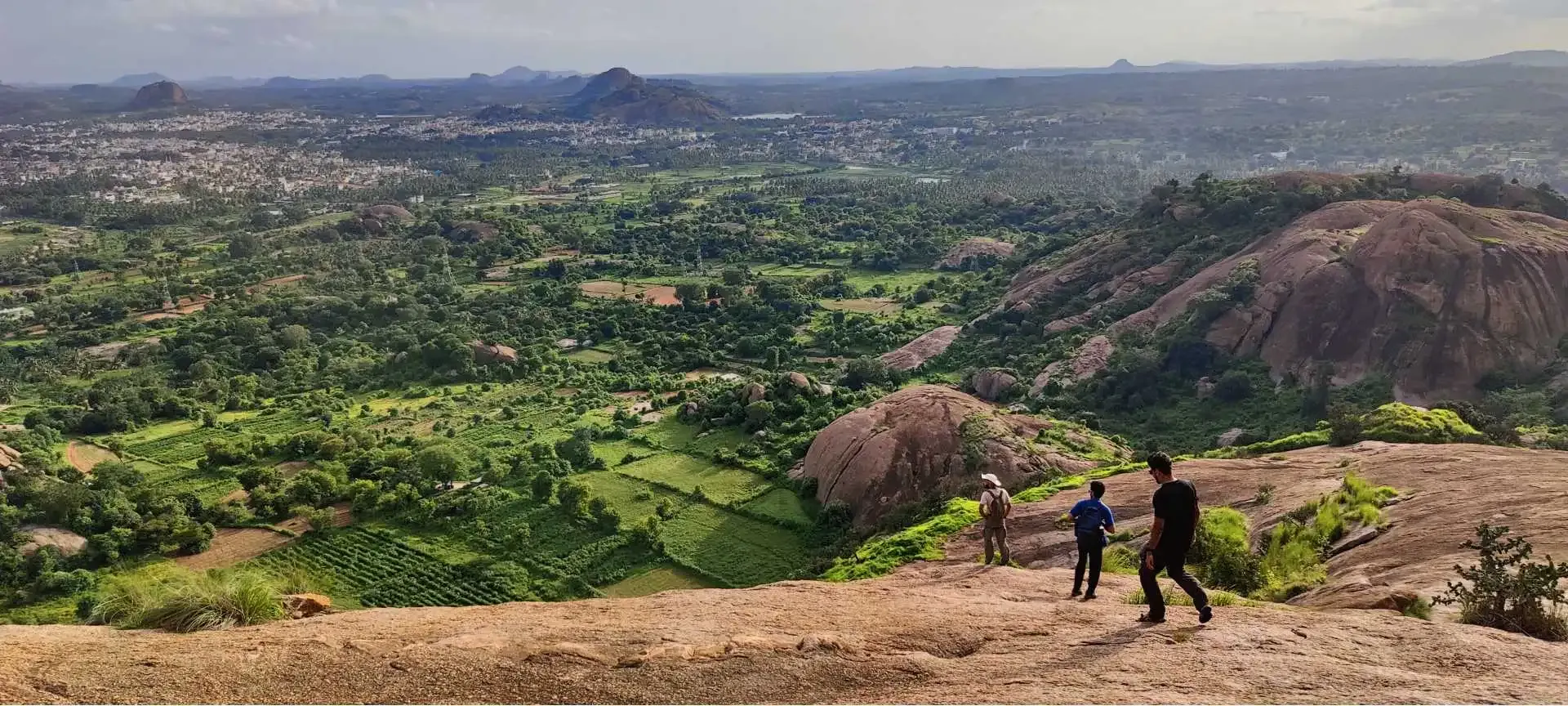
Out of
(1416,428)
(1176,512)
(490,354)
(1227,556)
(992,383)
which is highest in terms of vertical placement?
(1176,512)

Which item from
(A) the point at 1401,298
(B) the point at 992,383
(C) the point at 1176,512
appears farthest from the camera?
(B) the point at 992,383

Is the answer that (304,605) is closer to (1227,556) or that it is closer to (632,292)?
(1227,556)

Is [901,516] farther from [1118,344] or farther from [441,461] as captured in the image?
[1118,344]

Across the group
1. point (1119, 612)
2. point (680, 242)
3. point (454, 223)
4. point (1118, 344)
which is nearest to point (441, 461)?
point (1119, 612)

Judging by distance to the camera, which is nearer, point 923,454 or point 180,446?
point 923,454

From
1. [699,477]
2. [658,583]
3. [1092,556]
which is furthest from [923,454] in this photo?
[1092,556]

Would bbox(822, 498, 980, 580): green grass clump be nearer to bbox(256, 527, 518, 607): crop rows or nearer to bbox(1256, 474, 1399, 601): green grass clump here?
bbox(1256, 474, 1399, 601): green grass clump

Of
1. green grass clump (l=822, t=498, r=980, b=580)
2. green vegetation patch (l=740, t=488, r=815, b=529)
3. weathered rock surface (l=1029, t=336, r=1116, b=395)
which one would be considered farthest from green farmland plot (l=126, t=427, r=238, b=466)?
weathered rock surface (l=1029, t=336, r=1116, b=395)
